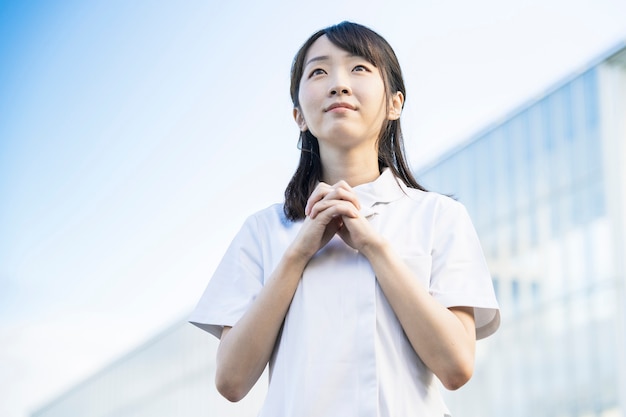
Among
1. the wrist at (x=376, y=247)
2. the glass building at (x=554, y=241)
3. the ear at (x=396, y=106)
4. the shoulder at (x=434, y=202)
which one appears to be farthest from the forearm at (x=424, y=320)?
the glass building at (x=554, y=241)

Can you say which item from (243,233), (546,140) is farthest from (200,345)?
(243,233)

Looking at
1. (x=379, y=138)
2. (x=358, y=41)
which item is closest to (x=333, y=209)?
A: (x=379, y=138)

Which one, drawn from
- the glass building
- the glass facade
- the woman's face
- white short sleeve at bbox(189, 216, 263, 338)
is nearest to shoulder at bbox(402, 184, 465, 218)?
the woman's face

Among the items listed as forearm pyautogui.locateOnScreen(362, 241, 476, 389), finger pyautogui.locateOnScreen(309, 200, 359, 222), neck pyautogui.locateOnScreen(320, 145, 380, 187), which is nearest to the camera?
forearm pyautogui.locateOnScreen(362, 241, 476, 389)

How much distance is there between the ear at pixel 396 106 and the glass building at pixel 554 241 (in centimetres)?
1343

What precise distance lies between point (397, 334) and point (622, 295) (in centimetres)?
1428

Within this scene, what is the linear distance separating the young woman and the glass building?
1354 cm

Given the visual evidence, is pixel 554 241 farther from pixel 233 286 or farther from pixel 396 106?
pixel 233 286

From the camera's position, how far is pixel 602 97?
16391 mm

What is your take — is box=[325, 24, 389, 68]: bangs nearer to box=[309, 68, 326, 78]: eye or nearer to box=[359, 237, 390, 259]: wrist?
box=[309, 68, 326, 78]: eye

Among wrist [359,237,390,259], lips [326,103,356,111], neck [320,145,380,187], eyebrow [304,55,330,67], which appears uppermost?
eyebrow [304,55,330,67]

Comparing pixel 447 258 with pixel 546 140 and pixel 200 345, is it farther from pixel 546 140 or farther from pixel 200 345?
pixel 200 345

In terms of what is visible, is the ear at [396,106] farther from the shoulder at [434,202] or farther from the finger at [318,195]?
the finger at [318,195]

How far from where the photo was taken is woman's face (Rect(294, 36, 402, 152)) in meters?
2.45
